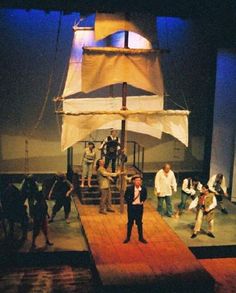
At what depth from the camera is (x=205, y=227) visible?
13.6 m

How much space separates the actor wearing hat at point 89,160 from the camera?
563 inches

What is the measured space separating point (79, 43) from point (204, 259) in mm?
7077

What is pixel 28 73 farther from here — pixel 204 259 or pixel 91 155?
pixel 204 259

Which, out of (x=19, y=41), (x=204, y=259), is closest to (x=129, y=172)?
(x=204, y=259)

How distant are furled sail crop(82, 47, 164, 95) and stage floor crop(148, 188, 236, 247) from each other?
3.70m

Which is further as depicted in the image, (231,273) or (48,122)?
(48,122)

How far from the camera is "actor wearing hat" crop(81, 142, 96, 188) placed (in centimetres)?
1429

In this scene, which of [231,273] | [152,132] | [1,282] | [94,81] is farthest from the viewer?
[152,132]

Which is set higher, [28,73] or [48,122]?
[28,73]

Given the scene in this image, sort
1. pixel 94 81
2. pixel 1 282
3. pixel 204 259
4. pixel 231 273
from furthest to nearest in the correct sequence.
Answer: pixel 94 81, pixel 204 259, pixel 231 273, pixel 1 282

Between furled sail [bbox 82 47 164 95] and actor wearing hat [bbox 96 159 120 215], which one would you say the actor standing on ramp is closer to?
actor wearing hat [bbox 96 159 120 215]

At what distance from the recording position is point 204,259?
40.4 ft

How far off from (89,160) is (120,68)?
2813 millimetres

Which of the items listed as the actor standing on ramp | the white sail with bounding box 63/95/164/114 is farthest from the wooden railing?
the actor standing on ramp
